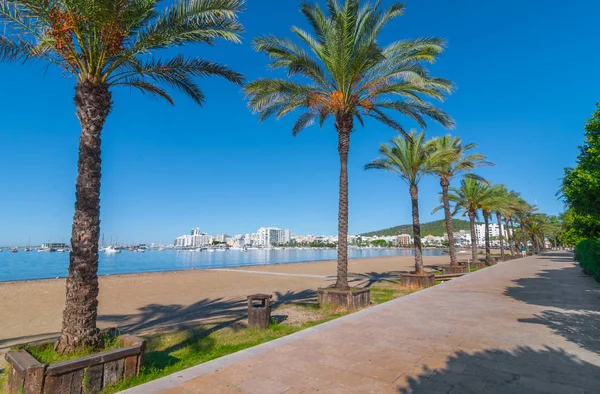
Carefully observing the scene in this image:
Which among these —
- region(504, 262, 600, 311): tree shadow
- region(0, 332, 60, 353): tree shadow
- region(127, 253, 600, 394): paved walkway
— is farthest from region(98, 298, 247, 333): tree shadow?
region(504, 262, 600, 311): tree shadow

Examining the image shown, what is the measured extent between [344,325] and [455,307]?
3.90 meters

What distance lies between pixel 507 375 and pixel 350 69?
8984 mm

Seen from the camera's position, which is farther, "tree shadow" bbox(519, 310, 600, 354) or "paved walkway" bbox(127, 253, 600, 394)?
"tree shadow" bbox(519, 310, 600, 354)

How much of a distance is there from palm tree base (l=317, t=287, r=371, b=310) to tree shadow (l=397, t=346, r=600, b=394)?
171 inches

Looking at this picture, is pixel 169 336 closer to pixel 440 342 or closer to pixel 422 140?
pixel 440 342

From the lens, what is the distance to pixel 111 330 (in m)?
5.37

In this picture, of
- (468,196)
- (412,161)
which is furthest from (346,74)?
(468,196)

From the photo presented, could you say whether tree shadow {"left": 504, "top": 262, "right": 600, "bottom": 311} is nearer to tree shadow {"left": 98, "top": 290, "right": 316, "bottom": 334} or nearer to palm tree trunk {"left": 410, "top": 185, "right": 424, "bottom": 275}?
palm tree trunk {"left": 410, "top": 185, "right": 424, "bottom": 275}

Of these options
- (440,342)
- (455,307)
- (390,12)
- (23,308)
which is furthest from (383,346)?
(23,308)

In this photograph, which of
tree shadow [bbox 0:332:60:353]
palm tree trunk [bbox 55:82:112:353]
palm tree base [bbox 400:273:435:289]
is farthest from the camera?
palm tree base [bbox 400:273:435:289]

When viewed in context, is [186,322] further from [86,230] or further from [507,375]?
[507,375]

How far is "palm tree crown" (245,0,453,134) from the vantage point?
32.0 ft

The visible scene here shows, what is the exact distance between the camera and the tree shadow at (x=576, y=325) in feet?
18.2

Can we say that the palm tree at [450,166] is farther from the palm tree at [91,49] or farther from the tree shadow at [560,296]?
the palm tree at [91,49]
